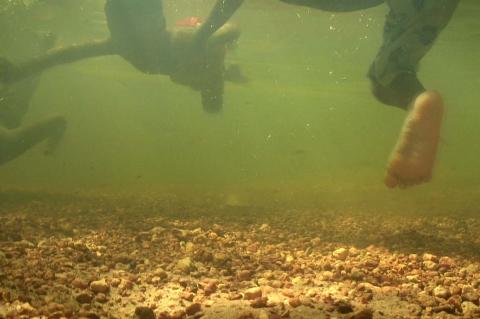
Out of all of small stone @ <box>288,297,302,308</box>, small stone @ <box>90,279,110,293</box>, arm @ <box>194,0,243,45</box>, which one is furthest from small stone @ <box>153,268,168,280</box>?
arm @ <box>194,0,243,45</box>

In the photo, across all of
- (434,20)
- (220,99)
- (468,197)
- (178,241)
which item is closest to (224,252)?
(178,241)

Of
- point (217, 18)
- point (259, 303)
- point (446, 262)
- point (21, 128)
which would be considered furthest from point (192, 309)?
point (21, 128)

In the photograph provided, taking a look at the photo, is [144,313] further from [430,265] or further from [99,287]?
[430,265]

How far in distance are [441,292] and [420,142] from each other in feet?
5.08

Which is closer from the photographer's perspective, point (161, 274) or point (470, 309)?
point (470, 309)

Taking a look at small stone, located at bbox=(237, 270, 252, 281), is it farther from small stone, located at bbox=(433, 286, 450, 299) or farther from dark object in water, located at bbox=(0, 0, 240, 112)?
dark object in water, located at bbox=(0, 0, 240, 112)

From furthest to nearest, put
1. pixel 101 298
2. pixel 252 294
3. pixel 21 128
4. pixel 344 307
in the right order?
pixel 21 128 → pixel 252 294 → pixel 101 298 → pixel 344 307

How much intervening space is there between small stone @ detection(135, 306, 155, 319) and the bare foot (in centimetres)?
272

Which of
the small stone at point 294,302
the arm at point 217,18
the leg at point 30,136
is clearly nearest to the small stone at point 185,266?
the small stone at point 294,302

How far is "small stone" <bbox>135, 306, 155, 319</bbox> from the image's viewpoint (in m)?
2.60

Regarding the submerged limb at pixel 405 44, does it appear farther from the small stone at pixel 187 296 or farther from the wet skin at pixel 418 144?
the small stone at pixel 187 296

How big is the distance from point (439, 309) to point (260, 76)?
37703 mm

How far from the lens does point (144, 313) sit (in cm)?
260

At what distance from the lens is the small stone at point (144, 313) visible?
102 inches
